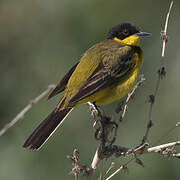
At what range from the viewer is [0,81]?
707 cm

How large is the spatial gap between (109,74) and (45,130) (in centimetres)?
90

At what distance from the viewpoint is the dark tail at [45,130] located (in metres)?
4.83

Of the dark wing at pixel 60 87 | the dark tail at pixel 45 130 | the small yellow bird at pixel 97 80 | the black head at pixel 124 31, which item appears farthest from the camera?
the black head at pixel 124 31

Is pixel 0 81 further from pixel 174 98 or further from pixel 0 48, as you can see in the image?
pixel 174 98

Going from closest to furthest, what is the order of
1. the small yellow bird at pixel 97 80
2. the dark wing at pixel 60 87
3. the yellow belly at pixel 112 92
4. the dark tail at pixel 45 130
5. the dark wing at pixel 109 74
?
the dark tail at pixel 45 130 → the small yellow bird at pixel 97 80 → the dark wing at pixel 109 74 → the yellow belly at pixel 112 92 → the dark wing at pixel 60 87

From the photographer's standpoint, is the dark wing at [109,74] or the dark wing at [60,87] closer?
the dark wing at [109,74]

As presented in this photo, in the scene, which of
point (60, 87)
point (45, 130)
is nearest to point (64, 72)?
point (60, 87)

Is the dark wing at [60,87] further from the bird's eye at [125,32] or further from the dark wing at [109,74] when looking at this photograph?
the bird's eye at [125,32]

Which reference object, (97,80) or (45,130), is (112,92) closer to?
(97,80)

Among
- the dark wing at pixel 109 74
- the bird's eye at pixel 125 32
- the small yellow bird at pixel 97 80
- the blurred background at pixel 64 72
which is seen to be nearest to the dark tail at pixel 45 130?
the small yellow bird at pixel 97 80

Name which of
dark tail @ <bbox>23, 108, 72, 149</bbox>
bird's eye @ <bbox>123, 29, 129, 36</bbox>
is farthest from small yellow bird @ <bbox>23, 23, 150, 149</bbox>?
bird's eye @ <bbox>123, 29, 129, 36</bbox>

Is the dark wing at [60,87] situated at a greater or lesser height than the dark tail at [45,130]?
greater

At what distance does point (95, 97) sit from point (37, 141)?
0.79 metres

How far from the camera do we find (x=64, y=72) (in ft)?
23.0
